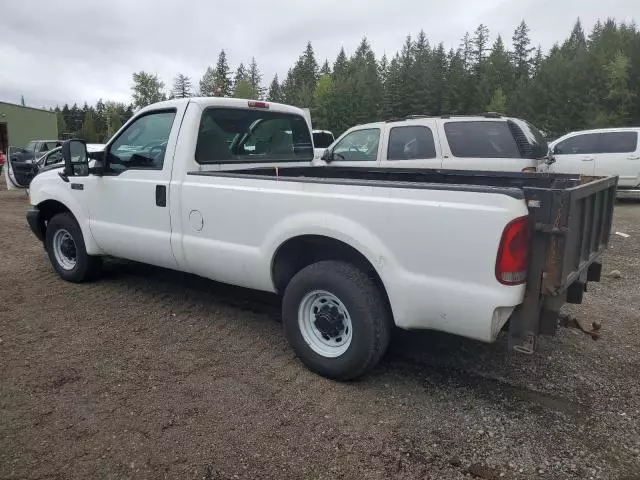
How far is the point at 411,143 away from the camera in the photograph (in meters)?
8.23

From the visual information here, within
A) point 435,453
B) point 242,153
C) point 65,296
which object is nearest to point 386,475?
point 435,453

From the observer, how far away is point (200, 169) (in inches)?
172

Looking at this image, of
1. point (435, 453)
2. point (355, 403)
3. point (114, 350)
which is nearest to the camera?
point (435, 453)

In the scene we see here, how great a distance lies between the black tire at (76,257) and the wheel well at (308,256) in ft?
8.34

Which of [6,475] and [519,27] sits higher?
[519,27]

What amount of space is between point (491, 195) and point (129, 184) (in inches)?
127

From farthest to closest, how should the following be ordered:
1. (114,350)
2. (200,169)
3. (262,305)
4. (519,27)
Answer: (519,27) → (262,305) → (200,169) → (114,350)

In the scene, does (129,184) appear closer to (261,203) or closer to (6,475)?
(261,203)

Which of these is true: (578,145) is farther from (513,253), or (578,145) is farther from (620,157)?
(513,253)

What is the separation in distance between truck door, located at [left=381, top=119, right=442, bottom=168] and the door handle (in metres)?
4.53

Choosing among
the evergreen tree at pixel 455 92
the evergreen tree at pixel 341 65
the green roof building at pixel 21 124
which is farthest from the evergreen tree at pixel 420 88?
the green roof building at pixel 21 124

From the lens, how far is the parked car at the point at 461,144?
25.6 ft

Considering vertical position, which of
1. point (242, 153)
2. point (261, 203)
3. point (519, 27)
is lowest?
point (261, 203)

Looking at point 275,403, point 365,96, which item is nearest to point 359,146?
point 275,403
